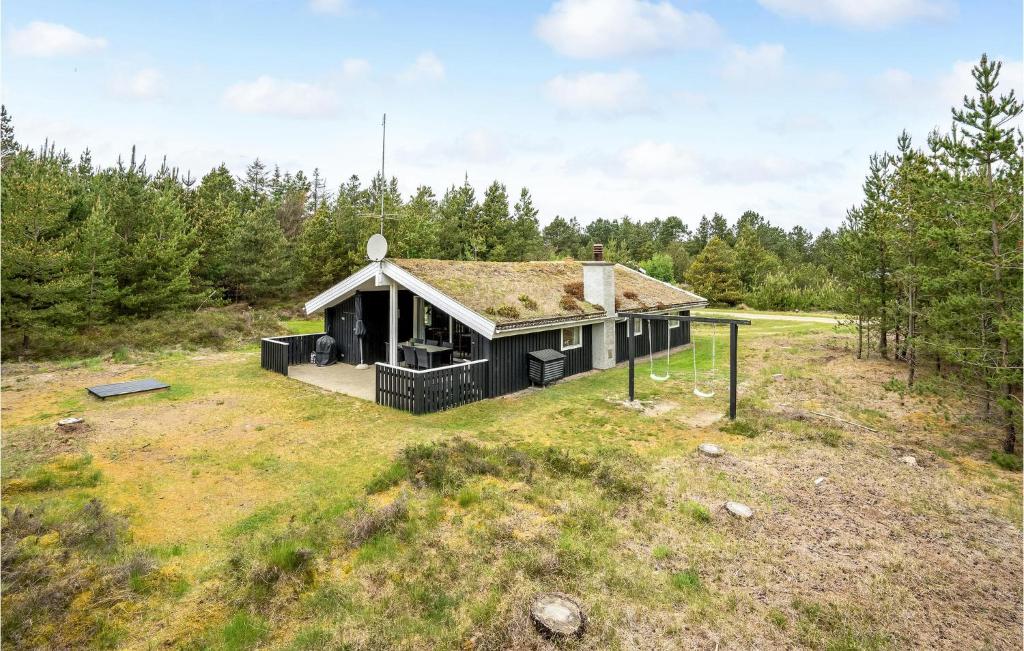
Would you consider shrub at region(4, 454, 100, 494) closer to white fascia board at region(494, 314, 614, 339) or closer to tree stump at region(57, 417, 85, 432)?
tree stump at region(57, 417, 85, 432)

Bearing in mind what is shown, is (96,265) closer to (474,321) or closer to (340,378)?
(340,378)

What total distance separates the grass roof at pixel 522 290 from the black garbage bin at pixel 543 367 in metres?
1.04

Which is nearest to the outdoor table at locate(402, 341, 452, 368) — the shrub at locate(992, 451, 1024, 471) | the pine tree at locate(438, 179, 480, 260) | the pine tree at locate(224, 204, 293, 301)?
the shrub at locate(992, 451, 1024, 471)

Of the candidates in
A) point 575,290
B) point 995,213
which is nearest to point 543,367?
point 575,290

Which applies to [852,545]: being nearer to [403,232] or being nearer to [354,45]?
[354,45]

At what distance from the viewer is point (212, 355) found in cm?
1736

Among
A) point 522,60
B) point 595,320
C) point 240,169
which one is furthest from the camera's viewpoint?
point 240,169

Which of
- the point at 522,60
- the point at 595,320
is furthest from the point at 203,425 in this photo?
the point at 522,60

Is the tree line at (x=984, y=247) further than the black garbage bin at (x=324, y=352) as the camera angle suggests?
No

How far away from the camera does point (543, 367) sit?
42.0 feet

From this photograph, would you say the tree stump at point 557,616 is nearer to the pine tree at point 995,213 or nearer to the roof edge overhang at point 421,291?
the roof edge overhang at point 421,291

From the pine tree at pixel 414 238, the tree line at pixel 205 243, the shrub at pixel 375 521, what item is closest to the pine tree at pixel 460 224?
the tree line at pixel 205 243

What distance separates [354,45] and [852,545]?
59.5 ft

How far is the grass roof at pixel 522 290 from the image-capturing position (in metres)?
12.4
